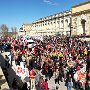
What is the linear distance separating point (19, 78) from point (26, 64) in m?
5.35

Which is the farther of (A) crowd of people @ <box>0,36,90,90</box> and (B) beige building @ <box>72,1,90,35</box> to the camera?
(B) beige building @ <box>72,1,90,35</box>

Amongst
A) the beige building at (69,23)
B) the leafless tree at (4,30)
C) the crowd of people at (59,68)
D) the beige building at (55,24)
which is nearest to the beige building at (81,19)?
the beige building at (69,23)

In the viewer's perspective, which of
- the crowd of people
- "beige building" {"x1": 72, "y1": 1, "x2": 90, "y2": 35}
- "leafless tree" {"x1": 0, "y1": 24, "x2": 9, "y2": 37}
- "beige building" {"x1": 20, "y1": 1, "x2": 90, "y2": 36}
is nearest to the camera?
the crowd of people

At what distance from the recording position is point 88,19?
54.1 metres

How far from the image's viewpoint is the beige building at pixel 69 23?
181ft

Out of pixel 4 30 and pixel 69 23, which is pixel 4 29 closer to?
pixel 4 30

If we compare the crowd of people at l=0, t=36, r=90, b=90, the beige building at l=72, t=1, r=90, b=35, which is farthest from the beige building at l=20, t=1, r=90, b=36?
the crowd of people at l=0, t=36, r=90, b=90

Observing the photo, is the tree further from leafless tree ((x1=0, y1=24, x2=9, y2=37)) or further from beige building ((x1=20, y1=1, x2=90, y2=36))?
beige building ((x1=20, y1=1, x2=90, y2=36))

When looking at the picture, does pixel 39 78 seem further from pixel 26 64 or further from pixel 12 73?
pixel 26 64

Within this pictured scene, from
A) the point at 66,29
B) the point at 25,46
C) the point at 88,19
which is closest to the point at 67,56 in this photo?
the point at 25,46

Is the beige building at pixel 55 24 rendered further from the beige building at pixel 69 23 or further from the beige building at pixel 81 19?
the beige building at pixel 81 19

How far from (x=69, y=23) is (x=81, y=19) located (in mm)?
7847

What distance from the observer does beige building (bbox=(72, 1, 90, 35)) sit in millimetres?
54459

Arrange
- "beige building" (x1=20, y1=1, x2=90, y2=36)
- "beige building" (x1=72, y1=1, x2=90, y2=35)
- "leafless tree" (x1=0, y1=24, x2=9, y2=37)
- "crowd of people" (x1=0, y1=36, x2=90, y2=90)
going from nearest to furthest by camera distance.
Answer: "crowd of people" (x1=0, y1=36, x2=90, y2=90) < "beige building" (x1=72, y1=1, x2=90, y2=35) < "beige building" (x1=20, y1=1, x2=90, y2=36) < "leafless tree" (x1=0, y1=24, x2=9, y2=37)
